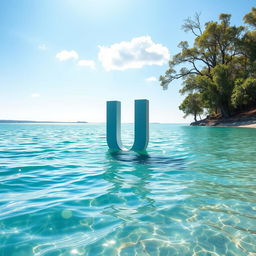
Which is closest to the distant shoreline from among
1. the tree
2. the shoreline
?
the shoreline

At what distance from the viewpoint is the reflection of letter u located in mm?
8492

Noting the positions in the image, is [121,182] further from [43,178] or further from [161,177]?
[43,178]

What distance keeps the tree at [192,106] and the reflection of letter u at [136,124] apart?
39.8m

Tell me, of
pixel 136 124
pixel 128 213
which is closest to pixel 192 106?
pixel 136 124

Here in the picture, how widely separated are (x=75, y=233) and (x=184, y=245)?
122 centimetres

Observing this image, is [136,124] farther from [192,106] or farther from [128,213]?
[192,106]

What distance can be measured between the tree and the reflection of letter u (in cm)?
3977

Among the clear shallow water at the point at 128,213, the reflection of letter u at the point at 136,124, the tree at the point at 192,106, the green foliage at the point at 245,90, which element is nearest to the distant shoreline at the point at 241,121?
the green foliage at the point at 245,90

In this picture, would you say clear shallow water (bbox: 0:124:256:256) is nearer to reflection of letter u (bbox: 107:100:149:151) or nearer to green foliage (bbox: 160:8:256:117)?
reflection of letter u (bbox: 107:100:149:151)

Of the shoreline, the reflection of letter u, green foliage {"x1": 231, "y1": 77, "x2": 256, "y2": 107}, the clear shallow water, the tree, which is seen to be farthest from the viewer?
the tree

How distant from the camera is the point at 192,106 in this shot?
48.1 meters

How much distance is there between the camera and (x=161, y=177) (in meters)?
4.83

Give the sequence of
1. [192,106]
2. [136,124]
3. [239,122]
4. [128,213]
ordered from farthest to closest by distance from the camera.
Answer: [192,106], [239,122], [136,124], [128,213]

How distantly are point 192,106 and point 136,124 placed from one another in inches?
1664
